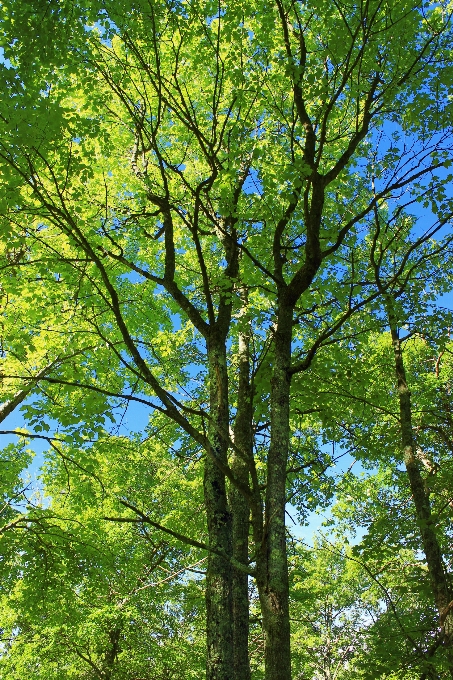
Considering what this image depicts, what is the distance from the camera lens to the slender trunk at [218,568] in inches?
139

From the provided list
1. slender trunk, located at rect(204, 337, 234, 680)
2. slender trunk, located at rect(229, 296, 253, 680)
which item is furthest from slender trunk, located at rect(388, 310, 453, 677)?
slender trunk, located at rect(204, 337, 234, 680)

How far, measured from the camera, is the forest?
4.00 meters

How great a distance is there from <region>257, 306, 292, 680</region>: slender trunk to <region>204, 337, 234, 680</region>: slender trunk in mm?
485

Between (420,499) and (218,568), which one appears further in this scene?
(420,499)

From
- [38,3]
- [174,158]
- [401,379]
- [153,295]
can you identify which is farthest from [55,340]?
[401,379]

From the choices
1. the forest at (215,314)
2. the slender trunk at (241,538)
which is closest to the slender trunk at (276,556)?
the forest at (215,314)

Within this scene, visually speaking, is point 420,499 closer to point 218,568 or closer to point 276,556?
point 218,568

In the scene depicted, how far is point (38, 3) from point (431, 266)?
24.9 feet

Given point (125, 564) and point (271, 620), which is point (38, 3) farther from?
point (125, 564)

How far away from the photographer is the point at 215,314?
7.35m

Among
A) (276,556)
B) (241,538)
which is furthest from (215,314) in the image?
(276,556)

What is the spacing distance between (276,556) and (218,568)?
0.94 m

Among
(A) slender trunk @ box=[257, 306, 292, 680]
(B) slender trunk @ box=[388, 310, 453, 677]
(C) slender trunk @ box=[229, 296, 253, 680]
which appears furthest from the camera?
(B) slender trunk @ box=[388, 310, 453, 677]

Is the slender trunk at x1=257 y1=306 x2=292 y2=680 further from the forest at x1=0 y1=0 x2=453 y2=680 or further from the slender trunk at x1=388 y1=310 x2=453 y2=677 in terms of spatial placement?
the slender trunk at x1=388 y1=310 x2=453 y2=677
